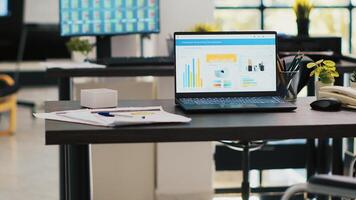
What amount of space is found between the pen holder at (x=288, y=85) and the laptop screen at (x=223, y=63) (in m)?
0.08

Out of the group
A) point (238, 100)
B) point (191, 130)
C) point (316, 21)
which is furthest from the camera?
point (316, 21)

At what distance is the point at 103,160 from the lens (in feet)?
13.5

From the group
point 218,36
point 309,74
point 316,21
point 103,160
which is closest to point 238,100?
point 218,36

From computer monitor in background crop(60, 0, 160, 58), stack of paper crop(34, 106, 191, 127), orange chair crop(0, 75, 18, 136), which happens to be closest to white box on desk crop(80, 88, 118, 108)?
stack of paper crop(34, 106, 191, 127)

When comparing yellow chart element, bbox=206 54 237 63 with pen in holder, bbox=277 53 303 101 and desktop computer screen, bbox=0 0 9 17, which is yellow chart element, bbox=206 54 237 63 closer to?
pen in holder, bbox=277 53 303 101

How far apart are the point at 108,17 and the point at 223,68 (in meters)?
1.73

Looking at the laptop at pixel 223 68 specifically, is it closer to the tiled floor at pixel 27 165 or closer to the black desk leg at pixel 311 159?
the black desk leg at pixel 311 159

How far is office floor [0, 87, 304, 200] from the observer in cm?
452

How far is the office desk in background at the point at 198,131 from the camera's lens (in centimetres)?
215

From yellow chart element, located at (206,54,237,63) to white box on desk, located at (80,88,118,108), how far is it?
0.39 m

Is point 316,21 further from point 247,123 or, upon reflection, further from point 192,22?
point 247,123

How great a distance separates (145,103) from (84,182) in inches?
20.7

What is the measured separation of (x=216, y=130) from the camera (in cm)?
220

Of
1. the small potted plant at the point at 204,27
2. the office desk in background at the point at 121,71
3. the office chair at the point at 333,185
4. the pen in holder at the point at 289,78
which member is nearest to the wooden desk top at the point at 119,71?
the office desk in background at the point at 121,71
